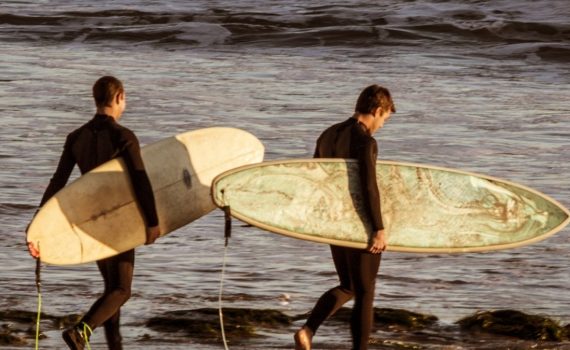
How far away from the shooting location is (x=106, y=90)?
7.66 meters

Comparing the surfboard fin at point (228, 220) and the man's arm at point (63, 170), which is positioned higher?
the man's arm at point (63, 170)

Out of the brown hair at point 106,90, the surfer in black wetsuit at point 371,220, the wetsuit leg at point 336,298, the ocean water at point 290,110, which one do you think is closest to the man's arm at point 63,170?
the brown hair at point 106,90

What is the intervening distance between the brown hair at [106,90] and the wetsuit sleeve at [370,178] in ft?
4.20

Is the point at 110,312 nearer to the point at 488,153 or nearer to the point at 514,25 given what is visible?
the point at 488,153

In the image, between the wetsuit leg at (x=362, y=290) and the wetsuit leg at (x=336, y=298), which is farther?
the wetsuit leg at (x=336, y=298)

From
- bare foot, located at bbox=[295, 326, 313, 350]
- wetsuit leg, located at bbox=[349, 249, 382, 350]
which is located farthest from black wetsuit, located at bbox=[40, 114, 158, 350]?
wetsuit leg, located at bbox=[349, 249, 382, 350]

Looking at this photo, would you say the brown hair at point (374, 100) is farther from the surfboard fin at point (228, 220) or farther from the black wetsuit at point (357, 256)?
the surfboard fin at point (228, 220)

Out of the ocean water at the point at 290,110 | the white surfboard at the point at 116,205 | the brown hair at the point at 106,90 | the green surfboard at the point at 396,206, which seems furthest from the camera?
the ocean water at the point at 290,110

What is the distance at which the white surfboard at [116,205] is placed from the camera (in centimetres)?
791

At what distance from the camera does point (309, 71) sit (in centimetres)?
2420

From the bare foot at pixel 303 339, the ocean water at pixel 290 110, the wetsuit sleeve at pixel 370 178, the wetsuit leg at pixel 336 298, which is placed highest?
the wetsuit sleeve at pixel 370 178

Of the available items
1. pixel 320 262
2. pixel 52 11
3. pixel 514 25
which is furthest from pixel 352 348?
pixel 52 11

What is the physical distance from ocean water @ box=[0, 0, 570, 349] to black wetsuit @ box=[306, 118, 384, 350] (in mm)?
834

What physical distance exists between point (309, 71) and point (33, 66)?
4417 mm
